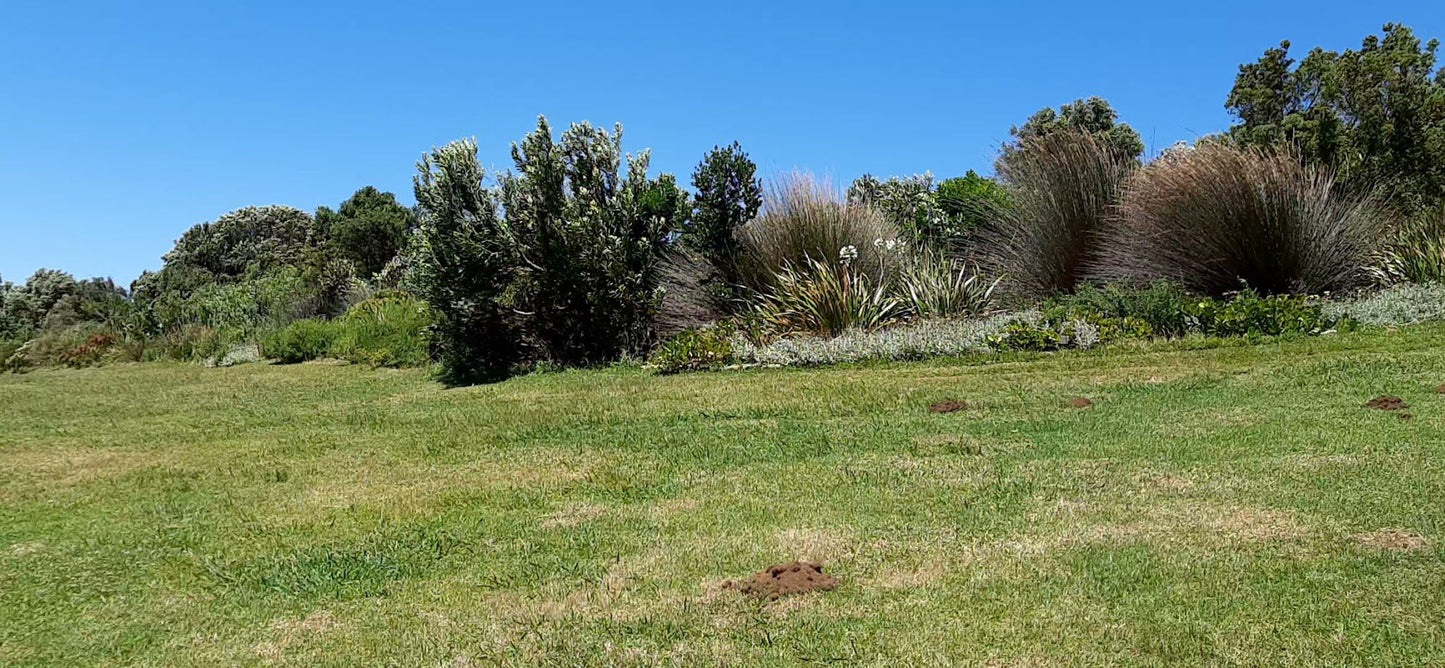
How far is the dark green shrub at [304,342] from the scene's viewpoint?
60.8 ft

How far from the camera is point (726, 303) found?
14.2 metres

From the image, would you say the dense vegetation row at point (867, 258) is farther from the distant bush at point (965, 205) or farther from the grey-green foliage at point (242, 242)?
the grey-green foliage at point (242, 242)

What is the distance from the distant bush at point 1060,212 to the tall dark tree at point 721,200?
12.4 ft

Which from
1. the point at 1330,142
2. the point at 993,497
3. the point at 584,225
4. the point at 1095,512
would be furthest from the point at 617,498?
the point at 1330,142

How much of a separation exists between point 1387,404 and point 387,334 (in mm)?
14185

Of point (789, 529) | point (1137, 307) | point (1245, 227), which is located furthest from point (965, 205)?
point (789, 529)

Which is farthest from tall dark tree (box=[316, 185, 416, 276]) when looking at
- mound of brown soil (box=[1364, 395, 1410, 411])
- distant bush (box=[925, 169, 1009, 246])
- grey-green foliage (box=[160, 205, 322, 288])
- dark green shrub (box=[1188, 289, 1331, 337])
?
mound of brown soil (box=[1364, 395, 1410, 411])

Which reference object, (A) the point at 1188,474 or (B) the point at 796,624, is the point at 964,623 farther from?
(A) the point at 1188,474

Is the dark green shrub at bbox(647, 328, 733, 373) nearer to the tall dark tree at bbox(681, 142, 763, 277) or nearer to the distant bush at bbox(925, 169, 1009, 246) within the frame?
the tall dark tree at bbox(681, 142, 763, 277)

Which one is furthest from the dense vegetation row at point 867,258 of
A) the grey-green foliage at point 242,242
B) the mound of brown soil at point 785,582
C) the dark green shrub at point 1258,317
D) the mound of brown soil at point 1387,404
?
the grey-green foliage at point 242,242

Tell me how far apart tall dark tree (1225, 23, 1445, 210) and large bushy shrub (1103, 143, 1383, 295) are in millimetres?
11028

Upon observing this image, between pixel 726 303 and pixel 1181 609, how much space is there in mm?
10748

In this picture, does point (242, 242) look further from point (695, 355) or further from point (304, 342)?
point (695, 355)

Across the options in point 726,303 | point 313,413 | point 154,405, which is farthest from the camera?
point 726,303
